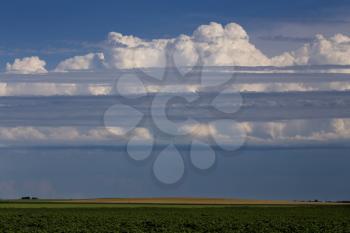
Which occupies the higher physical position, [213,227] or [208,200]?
[208,200]

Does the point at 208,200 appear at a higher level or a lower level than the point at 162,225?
higher

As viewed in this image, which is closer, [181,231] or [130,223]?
[181,231]

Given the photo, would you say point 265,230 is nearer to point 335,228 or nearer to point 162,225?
point 335,228

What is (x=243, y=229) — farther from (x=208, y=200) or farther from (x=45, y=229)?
(x=208, y=200)

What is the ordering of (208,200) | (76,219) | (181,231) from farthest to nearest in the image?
1. (208,200)
2. (76,219)
3. (181,231)

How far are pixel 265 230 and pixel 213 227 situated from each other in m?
5.35

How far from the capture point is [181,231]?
207ft

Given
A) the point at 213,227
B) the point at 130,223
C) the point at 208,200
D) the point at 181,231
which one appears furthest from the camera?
the point at 208,200

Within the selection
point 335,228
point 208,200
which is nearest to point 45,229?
point 335,228

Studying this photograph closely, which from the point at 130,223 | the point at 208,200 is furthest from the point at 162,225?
the point at 208,200

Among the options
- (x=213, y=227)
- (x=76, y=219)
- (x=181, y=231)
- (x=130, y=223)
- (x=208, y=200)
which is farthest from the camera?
(x=208, y=200)

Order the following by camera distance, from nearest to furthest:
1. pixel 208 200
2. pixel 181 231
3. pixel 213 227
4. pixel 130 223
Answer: pixel 181 231 < pixel 213 227 < pixel 130 223 < pixel 208 200

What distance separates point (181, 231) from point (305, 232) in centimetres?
1094

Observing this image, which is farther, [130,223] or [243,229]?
[130,223]
